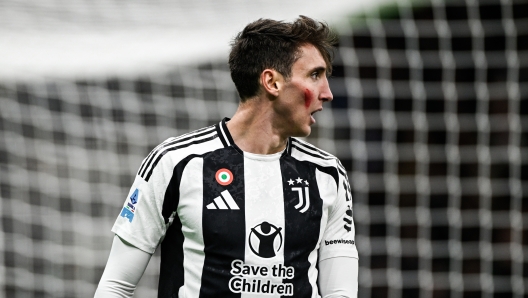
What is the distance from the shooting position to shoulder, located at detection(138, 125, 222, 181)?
220cm

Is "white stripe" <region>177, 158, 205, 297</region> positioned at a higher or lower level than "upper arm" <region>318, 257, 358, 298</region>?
higher

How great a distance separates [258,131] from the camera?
2.33 m

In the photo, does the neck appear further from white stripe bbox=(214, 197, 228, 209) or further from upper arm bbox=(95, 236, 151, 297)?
upper arm bbox=(95, 236, 151, 297)

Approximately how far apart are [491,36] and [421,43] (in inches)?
21.7

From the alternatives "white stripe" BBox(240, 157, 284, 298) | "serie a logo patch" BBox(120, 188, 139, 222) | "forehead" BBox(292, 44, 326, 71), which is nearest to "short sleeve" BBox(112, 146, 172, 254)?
"serie a logo patch" BBox(120, 188, 139, 222)

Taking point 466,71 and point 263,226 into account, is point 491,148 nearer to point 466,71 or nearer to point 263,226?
point 466,71

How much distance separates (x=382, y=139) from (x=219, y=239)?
4178 millimetres

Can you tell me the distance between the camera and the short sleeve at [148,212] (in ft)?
7.14

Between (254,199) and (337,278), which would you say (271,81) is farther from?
(337,278)

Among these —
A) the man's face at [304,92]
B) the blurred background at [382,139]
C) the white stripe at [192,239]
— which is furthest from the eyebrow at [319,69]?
the blurred background at [382,139]

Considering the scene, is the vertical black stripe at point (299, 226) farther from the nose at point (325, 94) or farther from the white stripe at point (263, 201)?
the nose at point (325, 94)

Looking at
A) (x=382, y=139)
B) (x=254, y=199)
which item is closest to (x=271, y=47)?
(x=254, y=199)

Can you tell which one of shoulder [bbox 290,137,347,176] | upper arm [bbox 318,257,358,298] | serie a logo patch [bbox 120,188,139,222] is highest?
shoulder [bbox 290,137,347,176]

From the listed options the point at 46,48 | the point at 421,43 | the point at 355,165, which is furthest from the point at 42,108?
the point at 421,43
